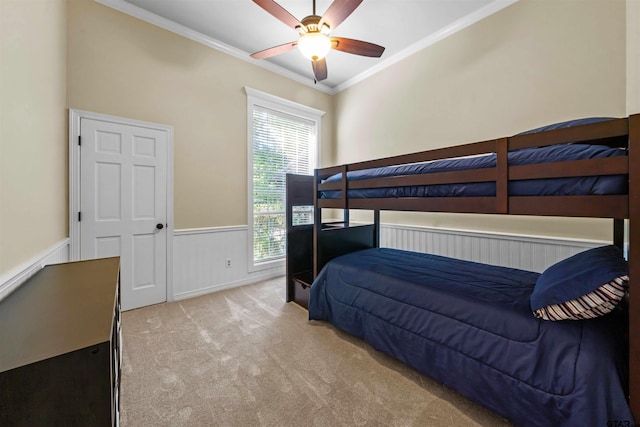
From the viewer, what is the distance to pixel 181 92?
2961mm

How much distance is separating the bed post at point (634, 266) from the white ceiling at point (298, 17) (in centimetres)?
245

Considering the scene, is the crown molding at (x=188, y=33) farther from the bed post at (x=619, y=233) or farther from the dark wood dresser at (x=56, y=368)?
the bed post at (x=619, y=233)

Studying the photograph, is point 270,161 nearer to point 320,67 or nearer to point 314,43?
point 320,67

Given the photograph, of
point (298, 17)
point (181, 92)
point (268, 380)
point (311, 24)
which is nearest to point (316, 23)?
point (311, 24)

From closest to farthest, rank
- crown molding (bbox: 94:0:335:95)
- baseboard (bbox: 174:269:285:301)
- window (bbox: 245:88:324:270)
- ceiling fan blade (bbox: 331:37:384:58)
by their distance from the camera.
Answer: ceiling fan blade (bbox: 331:37:384:58) → crown molding (bbox: 94:0:335:95) → baseboard (bbox: 174:269:285:301) → window (bbox: 245:88:324:270)

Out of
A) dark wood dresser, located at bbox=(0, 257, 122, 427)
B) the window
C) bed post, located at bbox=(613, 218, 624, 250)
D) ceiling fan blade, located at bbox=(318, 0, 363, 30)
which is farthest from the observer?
the window

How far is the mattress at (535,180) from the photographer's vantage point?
110cm

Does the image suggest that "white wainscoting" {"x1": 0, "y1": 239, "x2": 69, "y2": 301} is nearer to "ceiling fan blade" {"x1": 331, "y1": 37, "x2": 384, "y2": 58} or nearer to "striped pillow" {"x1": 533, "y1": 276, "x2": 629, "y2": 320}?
"striped pillow" {"x1": 533, "y1": 276, "x2": 629, "y2": 320}

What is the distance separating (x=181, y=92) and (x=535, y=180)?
11.1 ft

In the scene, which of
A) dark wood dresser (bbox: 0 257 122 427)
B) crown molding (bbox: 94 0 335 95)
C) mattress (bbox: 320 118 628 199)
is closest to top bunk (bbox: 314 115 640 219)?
mattress (bbox: 320 118 628 199)

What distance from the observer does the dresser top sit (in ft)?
2.25

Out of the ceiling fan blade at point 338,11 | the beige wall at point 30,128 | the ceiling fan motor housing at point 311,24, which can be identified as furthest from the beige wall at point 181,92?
the ceiling fan blade at point 338,11

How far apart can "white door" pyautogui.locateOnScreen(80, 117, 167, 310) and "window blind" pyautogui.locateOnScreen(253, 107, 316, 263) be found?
1.14m

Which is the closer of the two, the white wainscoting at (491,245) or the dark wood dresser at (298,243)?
the white wainscoting at (491,245)
